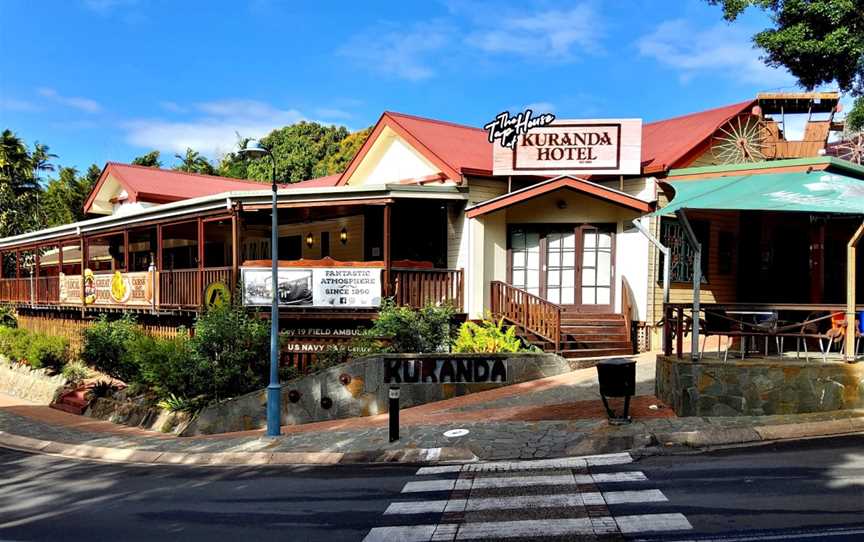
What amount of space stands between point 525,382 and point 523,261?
3.77m

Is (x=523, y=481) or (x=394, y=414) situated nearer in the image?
(x=523, y=481)

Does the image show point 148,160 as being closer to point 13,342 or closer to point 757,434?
point 13,342

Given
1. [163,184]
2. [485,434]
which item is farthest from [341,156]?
[485,434]

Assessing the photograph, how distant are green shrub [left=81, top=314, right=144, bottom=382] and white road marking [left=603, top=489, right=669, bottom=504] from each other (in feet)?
46.1

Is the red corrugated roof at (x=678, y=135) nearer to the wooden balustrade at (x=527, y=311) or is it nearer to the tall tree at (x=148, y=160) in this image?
the wooden balustrade at (x=527, y=311)

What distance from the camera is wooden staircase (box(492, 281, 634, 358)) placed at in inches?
559

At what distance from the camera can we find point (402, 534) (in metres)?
5.73

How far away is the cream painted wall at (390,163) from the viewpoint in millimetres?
17991

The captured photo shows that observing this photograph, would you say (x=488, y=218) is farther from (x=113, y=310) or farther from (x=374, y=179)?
(x=113, y=310)

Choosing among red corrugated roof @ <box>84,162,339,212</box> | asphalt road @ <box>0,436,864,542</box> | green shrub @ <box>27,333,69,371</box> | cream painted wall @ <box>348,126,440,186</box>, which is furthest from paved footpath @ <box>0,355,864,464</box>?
red corrugated roof @ <box>84,162,339,212</box>

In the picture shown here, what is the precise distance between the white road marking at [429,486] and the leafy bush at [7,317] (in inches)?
1030

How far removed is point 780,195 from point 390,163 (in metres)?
12.0

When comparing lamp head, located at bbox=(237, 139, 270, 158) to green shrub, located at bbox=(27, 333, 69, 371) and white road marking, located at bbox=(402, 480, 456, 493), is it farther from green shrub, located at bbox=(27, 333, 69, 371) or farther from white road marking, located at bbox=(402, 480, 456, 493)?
green shrub, located at bbox=(27, 333, 69, 371)

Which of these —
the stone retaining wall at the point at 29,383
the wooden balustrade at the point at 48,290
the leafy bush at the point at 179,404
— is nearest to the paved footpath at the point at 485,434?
the leafy bush at the point at 179,404
